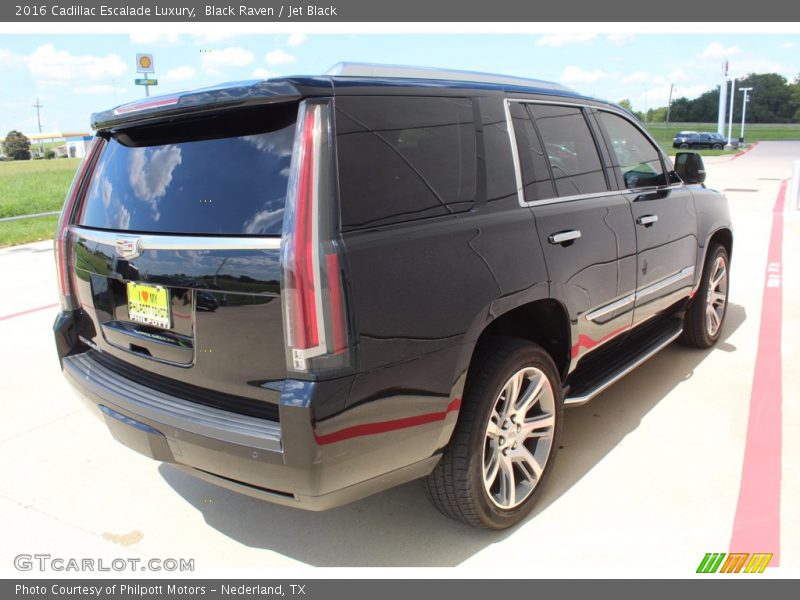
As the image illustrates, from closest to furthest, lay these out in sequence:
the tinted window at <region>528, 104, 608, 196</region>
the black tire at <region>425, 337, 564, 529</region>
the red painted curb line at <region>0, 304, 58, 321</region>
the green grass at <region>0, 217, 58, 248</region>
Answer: the black tire at <region>425, 337, 564, 529</region> → the tinted window at <region>528, 104, 608, 196</region> → the red painted curb line at <region>0, 304, 58, 321</region> → the green grass at <region>0, 217, 58, 248</region>

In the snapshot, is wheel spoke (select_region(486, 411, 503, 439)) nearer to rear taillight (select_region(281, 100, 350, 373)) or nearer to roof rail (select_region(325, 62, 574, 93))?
rear taillight (select_region(281, 100, 350, 373))

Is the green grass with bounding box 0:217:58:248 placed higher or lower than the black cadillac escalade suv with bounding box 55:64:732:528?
lower

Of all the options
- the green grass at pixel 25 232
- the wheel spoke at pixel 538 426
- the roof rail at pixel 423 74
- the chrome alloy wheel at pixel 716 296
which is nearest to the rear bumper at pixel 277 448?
the wheel spoke at pixel 538 426

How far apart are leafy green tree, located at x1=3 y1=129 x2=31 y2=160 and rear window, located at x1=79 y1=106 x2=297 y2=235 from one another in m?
80.8

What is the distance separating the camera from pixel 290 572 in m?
2.75

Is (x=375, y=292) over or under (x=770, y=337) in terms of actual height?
over

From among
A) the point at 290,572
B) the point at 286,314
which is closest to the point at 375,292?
the point at 286,314

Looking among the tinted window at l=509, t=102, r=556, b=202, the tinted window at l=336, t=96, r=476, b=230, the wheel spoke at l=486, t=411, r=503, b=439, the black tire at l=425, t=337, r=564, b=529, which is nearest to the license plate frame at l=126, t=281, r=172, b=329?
the tinted window at l=336, t=96, r=476, b=230

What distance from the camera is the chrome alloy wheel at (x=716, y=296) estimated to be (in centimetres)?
515

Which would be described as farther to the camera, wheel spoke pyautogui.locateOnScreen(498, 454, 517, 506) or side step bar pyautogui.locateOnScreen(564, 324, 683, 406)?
side step bar pyautogui.locateOnScreen(564, 324, 683, 406)

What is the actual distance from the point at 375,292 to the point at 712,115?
424 ft

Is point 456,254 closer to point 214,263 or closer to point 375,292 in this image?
point 375,292

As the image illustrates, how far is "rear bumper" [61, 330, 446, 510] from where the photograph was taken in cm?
218

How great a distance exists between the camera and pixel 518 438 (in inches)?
118
